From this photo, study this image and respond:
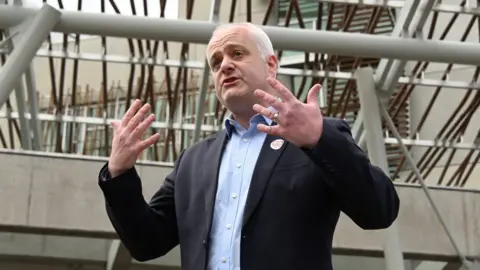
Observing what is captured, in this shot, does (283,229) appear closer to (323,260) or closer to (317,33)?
(323,260)

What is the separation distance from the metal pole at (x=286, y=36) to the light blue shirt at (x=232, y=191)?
3958 mm

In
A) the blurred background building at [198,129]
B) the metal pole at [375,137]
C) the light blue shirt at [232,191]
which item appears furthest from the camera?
the blurred background building at [198,129]

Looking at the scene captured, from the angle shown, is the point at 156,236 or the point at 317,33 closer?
the point at 156,236

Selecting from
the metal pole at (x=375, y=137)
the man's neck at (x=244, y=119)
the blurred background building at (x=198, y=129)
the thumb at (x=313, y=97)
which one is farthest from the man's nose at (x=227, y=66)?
the metal pole at (x=375, y=137)

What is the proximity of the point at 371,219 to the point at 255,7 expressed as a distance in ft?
28.8

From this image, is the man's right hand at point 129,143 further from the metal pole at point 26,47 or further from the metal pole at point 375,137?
the metal pole at point 375,137

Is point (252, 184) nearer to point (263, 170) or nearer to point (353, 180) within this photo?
point (263, 170)

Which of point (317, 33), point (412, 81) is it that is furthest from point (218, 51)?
point (412, 81)

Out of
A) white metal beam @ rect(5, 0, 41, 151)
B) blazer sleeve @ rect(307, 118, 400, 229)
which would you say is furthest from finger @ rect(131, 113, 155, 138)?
white metal beam @ rect(5, 0, 41, 151)

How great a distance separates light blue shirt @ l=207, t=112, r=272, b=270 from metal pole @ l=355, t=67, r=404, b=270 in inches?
178

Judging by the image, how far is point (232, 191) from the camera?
1.92m

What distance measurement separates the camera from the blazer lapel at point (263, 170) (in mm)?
1856

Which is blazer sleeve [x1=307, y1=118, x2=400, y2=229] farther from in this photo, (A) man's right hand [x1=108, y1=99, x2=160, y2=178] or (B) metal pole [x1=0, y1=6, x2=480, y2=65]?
(B) metal pole [x1=0, y1=6, x2=480, y2=65]

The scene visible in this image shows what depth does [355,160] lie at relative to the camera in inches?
68.7
